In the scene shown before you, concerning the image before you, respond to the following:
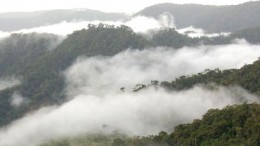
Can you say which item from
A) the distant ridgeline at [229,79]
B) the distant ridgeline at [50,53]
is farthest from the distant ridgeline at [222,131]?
the distant ridgeline at [50,53]

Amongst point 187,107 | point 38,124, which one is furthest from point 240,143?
point 38,124

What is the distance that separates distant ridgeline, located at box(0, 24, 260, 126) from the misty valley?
317 millimetres

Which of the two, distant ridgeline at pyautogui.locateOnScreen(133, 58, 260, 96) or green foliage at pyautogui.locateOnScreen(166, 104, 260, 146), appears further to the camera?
distant ridgeline at pyautogui.locateOnScreen(133, 58, 260, 96)

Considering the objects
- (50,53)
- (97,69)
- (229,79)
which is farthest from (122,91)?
(229,79)

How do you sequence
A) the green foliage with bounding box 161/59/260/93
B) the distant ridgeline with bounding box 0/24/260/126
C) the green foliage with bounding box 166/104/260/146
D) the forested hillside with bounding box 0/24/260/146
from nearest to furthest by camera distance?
the green foliage with bounding box 166/104/260/146 < the forested hillside with bounding box 0/24/260/146 < the green foliage with bounding box 161/59/260/93 < the distant ridgeline with bounding box 0/24/260/126

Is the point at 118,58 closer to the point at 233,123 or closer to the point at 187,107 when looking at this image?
the point at 187,107

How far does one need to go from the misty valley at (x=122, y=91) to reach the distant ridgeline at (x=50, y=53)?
32cm

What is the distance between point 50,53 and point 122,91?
41.3 metres

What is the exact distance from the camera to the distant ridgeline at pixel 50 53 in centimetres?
14762

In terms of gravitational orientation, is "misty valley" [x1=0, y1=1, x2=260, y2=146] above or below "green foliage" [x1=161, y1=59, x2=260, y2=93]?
below

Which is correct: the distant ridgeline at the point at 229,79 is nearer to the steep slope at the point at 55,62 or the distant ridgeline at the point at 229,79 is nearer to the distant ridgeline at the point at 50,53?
the distant ridgeline at the point at 50,53

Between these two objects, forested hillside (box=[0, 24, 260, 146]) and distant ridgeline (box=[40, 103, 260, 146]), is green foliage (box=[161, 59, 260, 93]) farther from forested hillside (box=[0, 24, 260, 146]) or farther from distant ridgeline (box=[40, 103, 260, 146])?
distant ridgeline (box=[40, 103, 260, 146])

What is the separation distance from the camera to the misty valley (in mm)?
75062

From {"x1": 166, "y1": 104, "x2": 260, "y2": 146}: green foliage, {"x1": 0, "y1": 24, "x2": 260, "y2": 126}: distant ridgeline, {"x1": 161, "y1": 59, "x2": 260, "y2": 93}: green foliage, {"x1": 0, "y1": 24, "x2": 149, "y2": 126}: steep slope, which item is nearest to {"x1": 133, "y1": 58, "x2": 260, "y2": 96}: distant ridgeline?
{"x1": 161, "y1": 59, "x2": 260, "y2": 93}: green foliage
